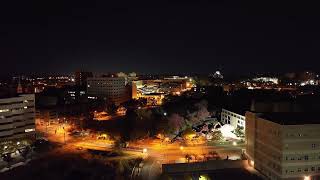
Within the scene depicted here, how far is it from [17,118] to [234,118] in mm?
12352

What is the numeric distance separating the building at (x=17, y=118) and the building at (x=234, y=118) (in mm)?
11692

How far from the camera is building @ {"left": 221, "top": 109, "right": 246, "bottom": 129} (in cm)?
1882

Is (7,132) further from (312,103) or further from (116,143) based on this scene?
(312,103)

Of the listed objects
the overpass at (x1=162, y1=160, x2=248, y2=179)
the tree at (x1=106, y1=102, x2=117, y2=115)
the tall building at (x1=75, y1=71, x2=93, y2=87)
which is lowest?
the overpass at (x1=162, y1=160, x2=248, y2=179)

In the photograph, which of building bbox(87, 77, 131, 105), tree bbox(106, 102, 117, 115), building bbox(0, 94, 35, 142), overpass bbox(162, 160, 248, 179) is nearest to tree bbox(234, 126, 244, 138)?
overpass bbox(162, 160, 248, 179)

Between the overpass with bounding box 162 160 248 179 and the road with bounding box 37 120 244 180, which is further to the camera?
Result: the road with bounding box 37 120 244 180

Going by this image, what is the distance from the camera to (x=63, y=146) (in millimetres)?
17531

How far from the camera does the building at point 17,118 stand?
1661 centimetres

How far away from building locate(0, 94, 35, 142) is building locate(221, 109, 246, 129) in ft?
38.4

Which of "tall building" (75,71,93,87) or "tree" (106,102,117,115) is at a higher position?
"tall building" (75,71,93,87)

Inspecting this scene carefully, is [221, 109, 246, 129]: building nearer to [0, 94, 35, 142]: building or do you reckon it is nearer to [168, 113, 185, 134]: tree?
[168, 113, 185, 134]: tree

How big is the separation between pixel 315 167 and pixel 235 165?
3.08m

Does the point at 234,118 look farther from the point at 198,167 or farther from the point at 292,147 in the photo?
the point at 292,147

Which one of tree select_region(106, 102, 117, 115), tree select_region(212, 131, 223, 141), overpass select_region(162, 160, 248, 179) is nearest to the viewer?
overpass select_region(162, 160, 248, 179)
